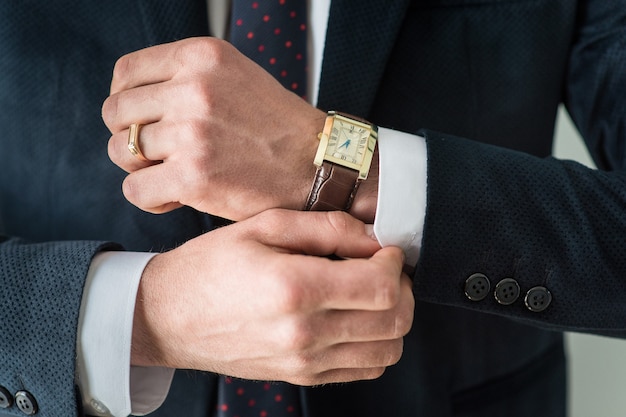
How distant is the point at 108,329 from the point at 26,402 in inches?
5.9

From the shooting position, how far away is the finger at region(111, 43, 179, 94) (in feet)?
2.51

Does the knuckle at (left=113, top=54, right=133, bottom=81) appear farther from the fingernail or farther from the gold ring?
the fingernail

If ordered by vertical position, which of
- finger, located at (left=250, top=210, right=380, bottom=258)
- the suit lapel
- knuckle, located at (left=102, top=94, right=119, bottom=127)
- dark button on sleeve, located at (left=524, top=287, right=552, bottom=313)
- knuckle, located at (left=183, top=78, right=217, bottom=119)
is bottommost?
dark button on sleeve, located at (left=524, top=287, right=552, bottom=313)

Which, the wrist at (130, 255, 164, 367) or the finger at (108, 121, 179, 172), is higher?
the finger at (108, 121, 179, 172)

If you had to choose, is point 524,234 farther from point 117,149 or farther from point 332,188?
point 117,149

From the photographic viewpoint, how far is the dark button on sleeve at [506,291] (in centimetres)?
79

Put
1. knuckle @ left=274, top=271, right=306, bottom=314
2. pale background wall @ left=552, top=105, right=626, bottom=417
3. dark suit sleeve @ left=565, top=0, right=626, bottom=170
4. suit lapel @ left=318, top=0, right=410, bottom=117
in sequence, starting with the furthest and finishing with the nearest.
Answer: pale background wall @ left=552, top=105, right=626, bottom=417 → dark suit sleeve @ left=565, top=0, right=626, bottom=170 → suit lapel @ left=318, top=0, right=410, bottom=117 → knuckle @ left=274, top=271, right=306, bottom=314

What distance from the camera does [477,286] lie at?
0.79 meters

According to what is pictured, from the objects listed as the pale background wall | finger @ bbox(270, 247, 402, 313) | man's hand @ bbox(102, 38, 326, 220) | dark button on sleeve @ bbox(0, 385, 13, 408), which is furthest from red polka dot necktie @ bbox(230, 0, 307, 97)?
the pale background wall

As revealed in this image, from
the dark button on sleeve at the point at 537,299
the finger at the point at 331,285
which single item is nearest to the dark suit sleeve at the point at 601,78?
the dark button on sleeve at the point at 537,299

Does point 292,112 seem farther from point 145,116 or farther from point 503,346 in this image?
point 503,346

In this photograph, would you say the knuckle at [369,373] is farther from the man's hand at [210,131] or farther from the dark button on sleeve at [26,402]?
the dark button on sleeve at [26,402]

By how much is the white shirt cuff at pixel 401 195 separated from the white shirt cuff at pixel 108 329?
0.31 m

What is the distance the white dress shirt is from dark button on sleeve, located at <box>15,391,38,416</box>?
61 millimetres
